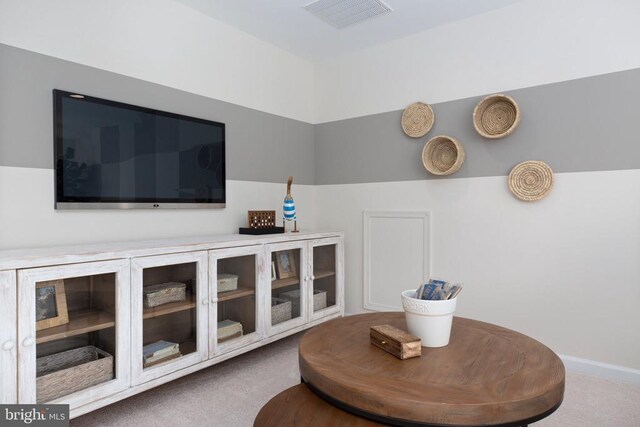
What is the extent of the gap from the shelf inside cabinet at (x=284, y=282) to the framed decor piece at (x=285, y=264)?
0.08ft

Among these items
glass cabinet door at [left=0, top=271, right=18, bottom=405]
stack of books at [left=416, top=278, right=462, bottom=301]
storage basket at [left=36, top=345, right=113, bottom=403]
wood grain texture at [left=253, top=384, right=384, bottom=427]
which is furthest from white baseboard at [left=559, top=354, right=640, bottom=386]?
glass cabinet door at [left=0, top=271, right=18, bottom=405]

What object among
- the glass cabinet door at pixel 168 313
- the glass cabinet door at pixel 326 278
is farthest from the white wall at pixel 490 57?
the glass cabinet door at pixel 168 313

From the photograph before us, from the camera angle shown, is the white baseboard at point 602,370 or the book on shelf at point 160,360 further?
the white baseboard at point 602,370

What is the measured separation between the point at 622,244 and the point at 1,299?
3135mm

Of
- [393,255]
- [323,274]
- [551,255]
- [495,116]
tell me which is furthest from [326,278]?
[495,116]

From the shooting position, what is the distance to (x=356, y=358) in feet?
4.69

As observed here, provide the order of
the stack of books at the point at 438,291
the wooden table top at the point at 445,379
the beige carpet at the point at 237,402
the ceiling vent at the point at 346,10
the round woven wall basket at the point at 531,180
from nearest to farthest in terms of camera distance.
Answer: the wooden table top at the point at 445,379, the stack of books at the point at 438,291, the beige carpet at the point at 237,402, the round woven wall basket at the point at 531,180, the ceiling vent at the point at 346,10

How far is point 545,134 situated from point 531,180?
1.01 ft

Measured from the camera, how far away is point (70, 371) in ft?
5.86

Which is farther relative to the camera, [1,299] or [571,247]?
[571,247]

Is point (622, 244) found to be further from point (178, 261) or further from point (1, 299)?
point (1, 299)

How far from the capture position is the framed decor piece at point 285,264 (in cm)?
283

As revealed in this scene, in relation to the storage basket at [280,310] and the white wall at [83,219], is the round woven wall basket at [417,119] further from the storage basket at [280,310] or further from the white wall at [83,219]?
the storage basket at [280,310]

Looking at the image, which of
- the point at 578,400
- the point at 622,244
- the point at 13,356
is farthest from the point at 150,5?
the point at 578,400
